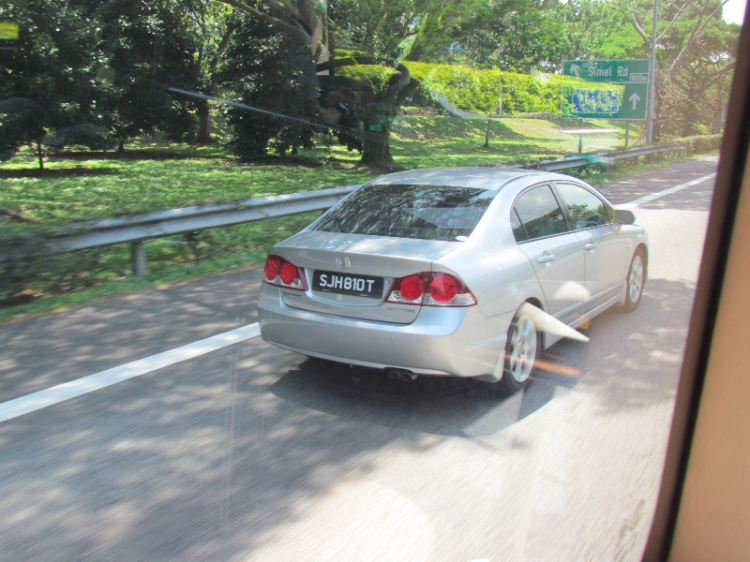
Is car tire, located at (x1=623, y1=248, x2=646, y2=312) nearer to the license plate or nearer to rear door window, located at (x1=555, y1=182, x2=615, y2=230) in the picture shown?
rear door window, located at (x1=555, y1=182, x2=615, y2=230)

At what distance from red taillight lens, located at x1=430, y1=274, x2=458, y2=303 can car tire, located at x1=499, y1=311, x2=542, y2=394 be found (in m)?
0.61

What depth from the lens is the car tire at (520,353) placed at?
15.4ft

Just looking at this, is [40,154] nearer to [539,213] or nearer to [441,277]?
[539,213]

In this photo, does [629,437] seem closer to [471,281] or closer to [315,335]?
[471,281]

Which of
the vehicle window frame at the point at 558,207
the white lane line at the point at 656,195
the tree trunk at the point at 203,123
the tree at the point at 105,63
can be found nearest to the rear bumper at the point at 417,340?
the vehicle window frame at the point at 558,207

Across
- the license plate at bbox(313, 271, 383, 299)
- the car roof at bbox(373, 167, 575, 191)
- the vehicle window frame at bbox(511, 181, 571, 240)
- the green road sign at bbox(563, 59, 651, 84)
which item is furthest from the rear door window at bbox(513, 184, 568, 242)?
the green road sign at bbox(563, 59, 651, 84)

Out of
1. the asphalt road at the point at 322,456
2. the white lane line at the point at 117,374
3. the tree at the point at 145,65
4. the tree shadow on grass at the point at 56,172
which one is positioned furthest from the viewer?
the tree at the point at 145,65

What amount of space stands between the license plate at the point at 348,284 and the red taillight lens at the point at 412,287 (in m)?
0.16

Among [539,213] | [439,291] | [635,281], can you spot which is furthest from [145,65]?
[439,291]

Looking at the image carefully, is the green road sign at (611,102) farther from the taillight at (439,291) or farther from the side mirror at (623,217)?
the taillight at (439,291)

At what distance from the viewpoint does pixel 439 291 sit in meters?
4.30

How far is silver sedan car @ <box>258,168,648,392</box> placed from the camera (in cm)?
431

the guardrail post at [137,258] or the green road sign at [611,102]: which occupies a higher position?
the green road sign at [611,102]

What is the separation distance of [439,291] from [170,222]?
4952 millimetres
